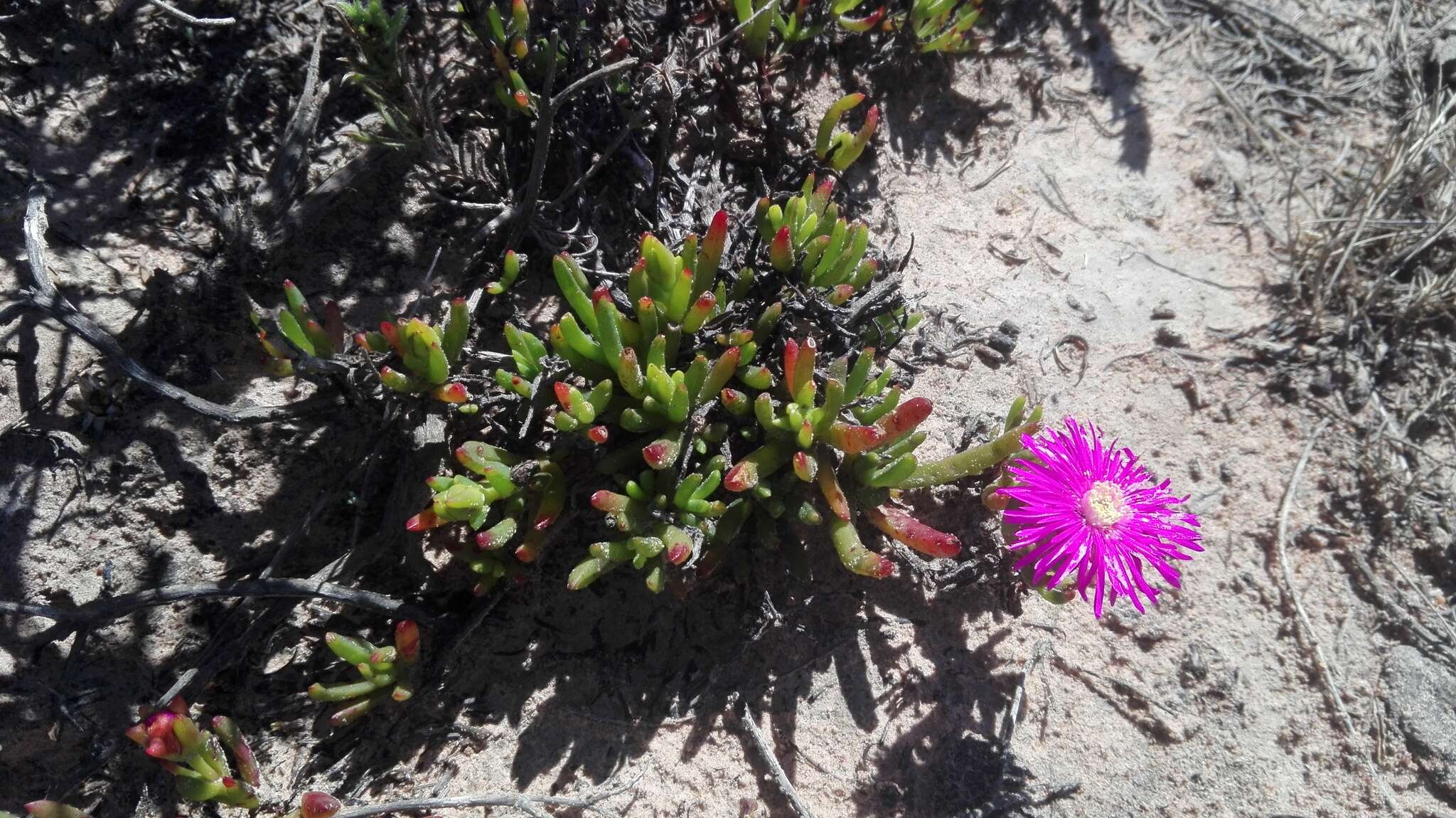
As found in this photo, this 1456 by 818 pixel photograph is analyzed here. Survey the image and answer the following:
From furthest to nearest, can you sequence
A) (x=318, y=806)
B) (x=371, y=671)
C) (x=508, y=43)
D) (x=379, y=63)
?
(x=508, y=43), (x=379, y=63), (x=371, y=671), (x=318, y=806)

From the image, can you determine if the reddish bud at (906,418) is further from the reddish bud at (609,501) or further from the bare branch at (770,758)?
the bare branch at (770,758)

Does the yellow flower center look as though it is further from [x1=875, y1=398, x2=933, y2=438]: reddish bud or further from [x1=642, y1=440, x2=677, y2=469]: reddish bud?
[x1=642, y1=440, x2=677, y2=469]: reddish bud

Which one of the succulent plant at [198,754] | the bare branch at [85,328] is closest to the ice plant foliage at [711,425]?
the bare branch at [85,328]

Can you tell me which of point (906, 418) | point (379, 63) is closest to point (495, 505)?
point (906, 418)

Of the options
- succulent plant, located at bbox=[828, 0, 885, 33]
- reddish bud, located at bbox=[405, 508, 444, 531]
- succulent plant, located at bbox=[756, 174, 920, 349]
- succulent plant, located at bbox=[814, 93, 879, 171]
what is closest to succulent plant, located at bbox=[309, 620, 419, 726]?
reddish bud, located at bbox=[405, 508, 444, 531]

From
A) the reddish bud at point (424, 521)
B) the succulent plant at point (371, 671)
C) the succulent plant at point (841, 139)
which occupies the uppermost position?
the succulent plant at point (841, 139)

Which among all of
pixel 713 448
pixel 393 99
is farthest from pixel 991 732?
pixel 393 99

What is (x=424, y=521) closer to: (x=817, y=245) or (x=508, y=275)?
(x=508, y=275)
